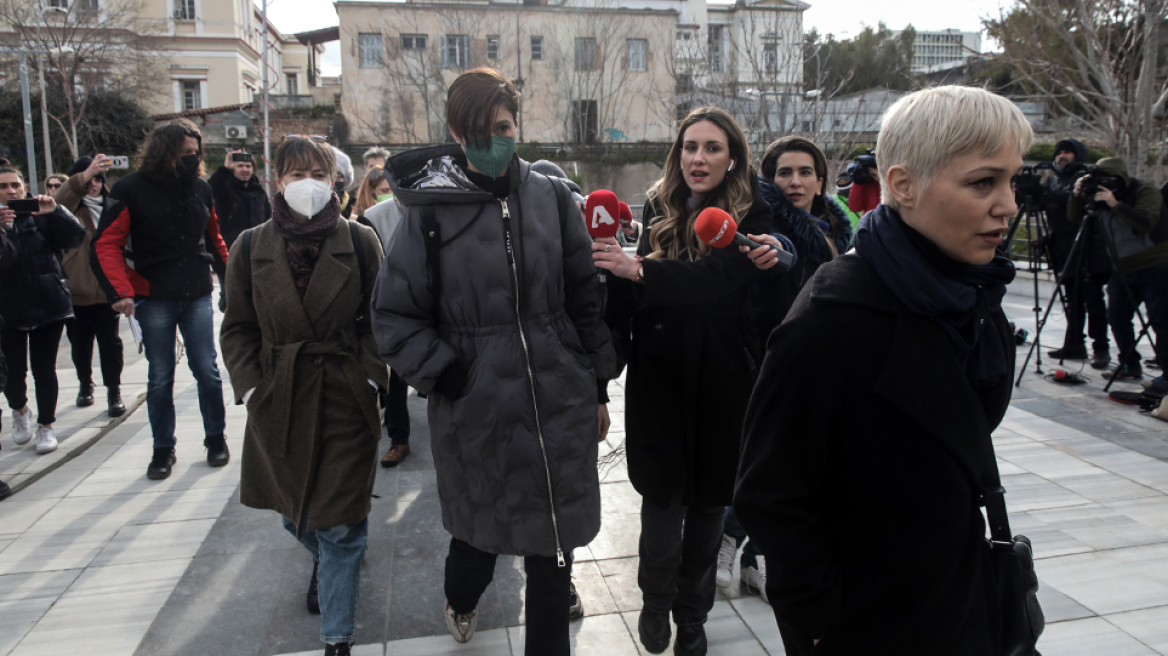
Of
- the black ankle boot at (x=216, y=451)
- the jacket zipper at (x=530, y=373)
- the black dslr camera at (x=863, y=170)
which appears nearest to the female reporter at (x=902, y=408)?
the jacket zipper at (x=530, y=373)

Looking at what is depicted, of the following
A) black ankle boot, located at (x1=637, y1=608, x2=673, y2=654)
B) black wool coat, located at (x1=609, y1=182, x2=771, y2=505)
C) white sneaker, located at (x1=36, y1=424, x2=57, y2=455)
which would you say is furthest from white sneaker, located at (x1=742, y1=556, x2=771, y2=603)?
white sneaker, located at (x1=36, y1=424, x2=57, y2=455)

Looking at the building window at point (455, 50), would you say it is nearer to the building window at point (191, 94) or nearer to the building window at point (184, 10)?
the building window at point (191, 94)

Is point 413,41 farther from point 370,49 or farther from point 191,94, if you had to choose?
point 191,94

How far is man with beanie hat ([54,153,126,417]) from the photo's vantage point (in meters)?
5.68

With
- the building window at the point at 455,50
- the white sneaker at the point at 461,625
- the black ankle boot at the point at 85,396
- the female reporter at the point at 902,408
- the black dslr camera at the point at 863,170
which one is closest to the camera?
the female reporter at the point at 902,408

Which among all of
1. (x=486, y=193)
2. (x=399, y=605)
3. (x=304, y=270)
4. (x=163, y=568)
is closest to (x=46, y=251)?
(x=163, y=568)

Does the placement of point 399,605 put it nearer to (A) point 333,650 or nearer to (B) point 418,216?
(A) point 333,650

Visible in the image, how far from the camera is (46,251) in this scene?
5.24 m

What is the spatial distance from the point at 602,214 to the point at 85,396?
558cm

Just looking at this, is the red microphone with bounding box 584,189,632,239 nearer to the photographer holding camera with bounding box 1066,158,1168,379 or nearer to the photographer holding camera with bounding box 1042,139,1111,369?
the photographer holding camera with bounding box 1066,158,1168,379

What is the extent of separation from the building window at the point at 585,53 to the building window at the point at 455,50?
4640mm

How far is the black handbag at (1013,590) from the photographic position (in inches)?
57.2

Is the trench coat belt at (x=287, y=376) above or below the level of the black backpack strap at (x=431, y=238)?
below

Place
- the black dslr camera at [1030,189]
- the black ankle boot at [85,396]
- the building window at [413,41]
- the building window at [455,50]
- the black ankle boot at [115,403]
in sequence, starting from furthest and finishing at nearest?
the building window at [413,41], the building window at [455,50], the black dslr camera at [1030,189], the black ankle boot at [85,396], the black ankle boot at [115,403]
